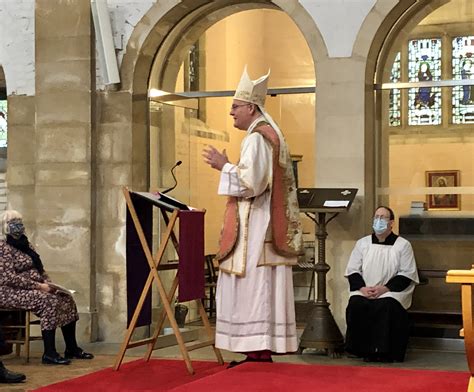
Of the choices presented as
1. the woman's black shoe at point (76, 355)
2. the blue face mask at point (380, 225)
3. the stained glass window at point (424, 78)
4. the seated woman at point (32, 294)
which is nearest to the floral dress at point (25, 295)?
the seated woman at point (32, 294)

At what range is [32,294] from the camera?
7.78 metres

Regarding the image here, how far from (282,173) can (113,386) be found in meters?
1.67

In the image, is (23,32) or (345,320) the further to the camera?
(23,32)

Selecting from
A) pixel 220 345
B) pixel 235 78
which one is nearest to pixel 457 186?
pixel 235 78

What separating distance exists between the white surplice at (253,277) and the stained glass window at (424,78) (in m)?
2.69

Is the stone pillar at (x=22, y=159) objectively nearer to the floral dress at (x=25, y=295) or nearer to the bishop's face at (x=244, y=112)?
the floral dress at (x=25, y=295)

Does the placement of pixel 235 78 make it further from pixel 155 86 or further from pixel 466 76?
pixel 466 76

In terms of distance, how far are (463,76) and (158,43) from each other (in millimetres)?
2675

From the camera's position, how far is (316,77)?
871 centimetres

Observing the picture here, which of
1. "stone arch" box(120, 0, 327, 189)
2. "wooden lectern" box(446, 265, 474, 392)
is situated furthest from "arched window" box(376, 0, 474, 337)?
"wooden lectern" box(446, 265, 474, 392)

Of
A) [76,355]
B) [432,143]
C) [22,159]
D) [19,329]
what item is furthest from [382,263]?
[22,159]

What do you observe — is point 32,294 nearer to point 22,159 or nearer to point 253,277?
point 253,277

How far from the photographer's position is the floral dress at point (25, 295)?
7734 millimetres

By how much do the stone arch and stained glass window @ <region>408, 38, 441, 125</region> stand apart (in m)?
1.20
